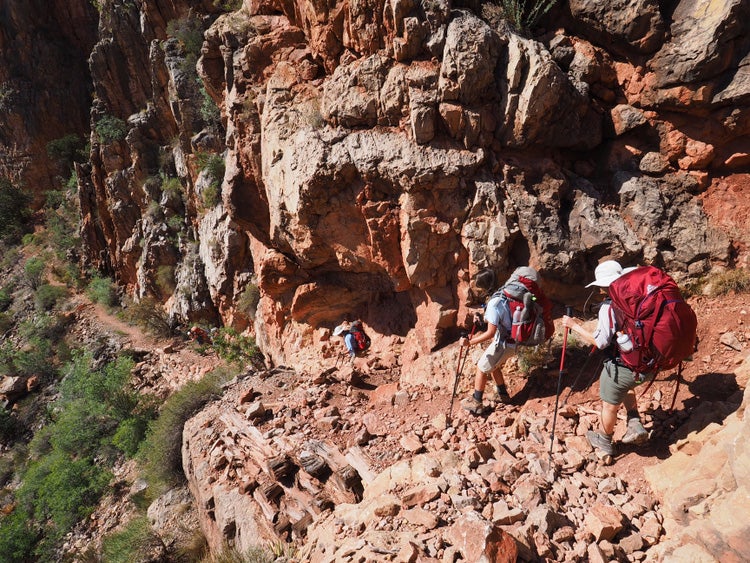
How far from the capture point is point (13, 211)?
2244cm

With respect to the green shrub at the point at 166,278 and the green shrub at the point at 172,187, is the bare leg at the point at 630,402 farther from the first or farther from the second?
the green shrub at the point at 172,187

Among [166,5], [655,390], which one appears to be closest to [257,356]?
[655,390]

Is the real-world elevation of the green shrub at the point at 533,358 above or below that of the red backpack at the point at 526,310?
below

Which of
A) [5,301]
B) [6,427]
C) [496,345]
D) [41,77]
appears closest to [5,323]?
[5,301]

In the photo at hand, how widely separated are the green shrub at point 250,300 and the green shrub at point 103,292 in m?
10.7

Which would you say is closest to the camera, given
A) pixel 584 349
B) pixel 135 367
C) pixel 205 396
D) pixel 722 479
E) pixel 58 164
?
pixel 722 479

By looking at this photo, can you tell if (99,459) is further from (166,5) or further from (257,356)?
(166,5)

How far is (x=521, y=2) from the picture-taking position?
6223 mm

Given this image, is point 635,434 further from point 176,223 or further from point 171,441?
point 176,223

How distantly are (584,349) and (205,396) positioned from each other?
290 inches

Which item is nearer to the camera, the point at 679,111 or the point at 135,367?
the point at 679,111

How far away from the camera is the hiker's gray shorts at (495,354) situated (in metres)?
4.71

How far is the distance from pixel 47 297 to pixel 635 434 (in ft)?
79.6

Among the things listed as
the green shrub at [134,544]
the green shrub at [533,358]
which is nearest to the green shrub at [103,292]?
the green shrub at [134,544]
